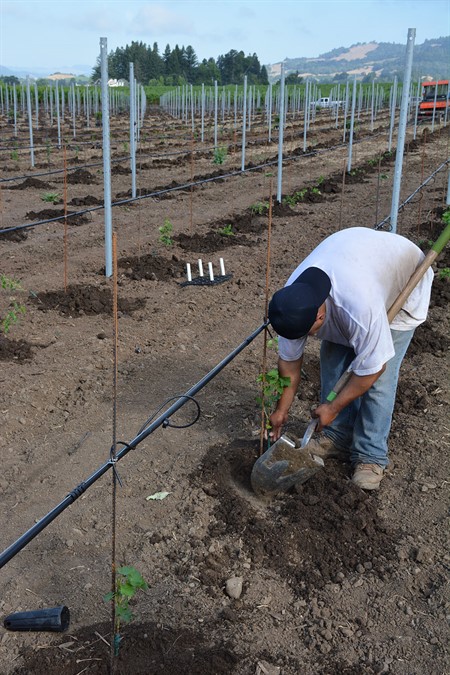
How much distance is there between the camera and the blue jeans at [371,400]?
3387 millimetres

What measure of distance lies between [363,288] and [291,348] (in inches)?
17.3

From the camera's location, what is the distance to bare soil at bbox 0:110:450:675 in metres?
2.54

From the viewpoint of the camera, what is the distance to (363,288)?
283 centimetres

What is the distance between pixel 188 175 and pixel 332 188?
12.3 ft

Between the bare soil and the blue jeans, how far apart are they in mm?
176

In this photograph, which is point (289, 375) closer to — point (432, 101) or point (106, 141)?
point (106, 141)

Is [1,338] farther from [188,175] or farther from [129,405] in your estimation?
[188,175]

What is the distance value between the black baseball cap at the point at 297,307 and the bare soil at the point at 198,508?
25.1 inches

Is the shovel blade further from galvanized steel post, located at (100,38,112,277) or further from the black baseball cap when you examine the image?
galvanized steel post, located at (100,38,112,277)

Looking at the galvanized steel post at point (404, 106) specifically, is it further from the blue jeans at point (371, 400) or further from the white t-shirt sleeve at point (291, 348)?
the white t-shirt sleeve at point (291, 348)

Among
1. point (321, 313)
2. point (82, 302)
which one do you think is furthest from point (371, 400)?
point (82, 302)

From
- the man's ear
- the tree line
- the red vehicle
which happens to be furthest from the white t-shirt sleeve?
the tree line

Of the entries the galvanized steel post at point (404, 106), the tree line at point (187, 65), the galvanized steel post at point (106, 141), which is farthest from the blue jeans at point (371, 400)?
the tree line at point (187, 65)

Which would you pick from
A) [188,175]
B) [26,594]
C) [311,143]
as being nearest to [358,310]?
[26,594]
